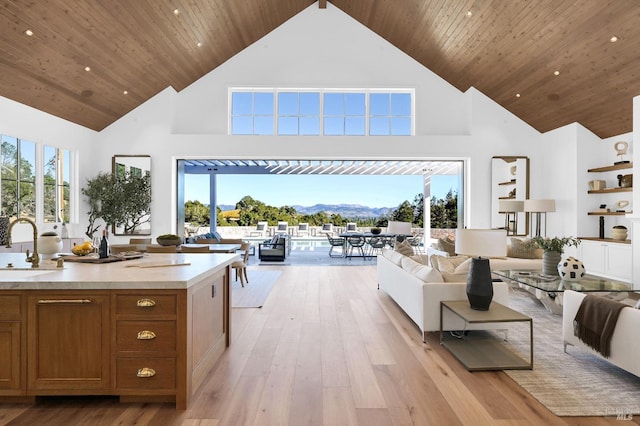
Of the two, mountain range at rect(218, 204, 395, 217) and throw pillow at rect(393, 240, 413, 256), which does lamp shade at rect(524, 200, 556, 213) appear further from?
mountain range at rect(218, 204, 395, 217)

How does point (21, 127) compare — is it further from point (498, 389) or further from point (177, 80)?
point (498, 389)

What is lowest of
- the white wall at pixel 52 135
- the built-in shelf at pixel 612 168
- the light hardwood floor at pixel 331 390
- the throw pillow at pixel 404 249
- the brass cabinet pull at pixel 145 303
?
the light hardwood floor at pixel 331 390

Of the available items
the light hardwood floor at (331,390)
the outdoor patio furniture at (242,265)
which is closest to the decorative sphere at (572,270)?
the light hardwood floor at (331,390)

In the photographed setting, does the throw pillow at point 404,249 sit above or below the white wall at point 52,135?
below

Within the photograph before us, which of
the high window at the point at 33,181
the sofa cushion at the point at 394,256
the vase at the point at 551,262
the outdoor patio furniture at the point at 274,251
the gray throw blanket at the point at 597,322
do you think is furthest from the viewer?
the outdoor patio furniture at the point at 274,251

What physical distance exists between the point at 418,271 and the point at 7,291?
11.6 ft

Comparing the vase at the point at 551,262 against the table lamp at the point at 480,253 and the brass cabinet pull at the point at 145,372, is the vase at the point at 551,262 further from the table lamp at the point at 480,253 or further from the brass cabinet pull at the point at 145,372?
the brass cabinet pull at the point at 145,372

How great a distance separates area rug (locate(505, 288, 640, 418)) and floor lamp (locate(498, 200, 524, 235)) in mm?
4714

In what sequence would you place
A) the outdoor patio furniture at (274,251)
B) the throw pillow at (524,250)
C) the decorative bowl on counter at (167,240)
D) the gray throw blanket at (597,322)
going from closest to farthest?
the gray throw blanket at (597,322), the decorative bowl on counter at (167,240), the throw pillow at (524,250), the outdoor patio furniture at (274,251)

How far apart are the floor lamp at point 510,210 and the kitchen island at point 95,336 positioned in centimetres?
738

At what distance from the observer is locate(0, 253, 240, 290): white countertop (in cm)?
230

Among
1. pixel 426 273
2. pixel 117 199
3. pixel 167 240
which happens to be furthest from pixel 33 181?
pixel 426 273

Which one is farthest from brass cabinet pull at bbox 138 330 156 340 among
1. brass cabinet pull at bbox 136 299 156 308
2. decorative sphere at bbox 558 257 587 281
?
decorative sphere at bbox 558 257 587 281

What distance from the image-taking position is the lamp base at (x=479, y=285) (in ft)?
11.1
